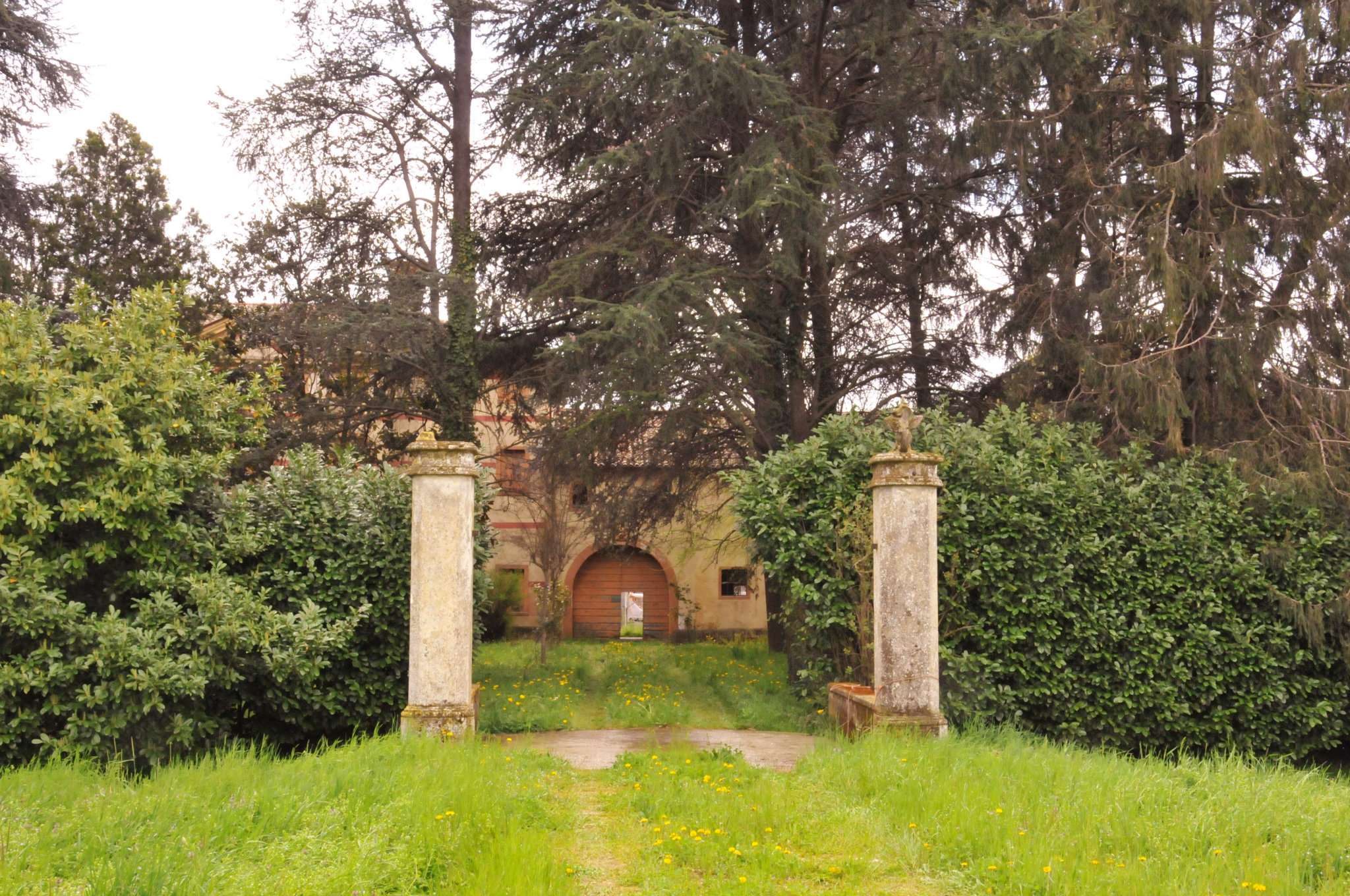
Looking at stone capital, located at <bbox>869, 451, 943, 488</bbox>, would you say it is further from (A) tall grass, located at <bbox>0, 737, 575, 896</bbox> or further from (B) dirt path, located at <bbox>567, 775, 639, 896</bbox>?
(A) tall grass, located at <bbox>0, 737, 575, 896</bbox>

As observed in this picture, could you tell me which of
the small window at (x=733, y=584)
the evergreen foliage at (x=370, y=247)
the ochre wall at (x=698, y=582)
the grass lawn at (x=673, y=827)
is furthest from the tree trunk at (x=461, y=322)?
the small window at (x=733, y=584)

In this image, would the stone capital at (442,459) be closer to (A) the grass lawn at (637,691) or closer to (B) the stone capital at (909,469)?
(A) the grass lawn at (637,691)

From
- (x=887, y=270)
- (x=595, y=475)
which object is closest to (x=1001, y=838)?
(x=595, y=475)

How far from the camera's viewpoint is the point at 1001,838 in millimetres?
4898

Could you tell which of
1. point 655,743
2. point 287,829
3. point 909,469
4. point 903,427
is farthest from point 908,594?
point 287,829

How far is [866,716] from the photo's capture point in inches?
310

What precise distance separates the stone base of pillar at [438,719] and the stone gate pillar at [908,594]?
10.4 feet

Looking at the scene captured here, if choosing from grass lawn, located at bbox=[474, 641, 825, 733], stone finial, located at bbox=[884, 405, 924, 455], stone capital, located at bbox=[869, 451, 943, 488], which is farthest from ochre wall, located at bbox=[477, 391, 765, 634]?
stone capital, located at bbox=[869, 451, 943, 488]

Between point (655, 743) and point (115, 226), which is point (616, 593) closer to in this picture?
point (115, 226)

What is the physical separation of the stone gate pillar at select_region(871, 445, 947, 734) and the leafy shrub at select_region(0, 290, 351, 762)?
431 cm

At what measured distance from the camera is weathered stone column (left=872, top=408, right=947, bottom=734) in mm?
7695

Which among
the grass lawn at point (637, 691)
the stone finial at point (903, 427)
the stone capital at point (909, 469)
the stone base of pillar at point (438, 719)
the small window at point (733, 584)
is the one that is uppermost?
the stone finial at point (903, 427)

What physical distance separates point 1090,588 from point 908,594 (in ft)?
7.91

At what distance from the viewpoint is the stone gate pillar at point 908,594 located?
7.70m
